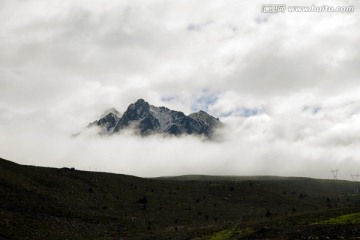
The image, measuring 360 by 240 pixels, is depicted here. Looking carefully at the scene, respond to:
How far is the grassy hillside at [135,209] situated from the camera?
62.4 metres

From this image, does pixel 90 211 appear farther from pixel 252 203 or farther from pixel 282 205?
pixel 282 205

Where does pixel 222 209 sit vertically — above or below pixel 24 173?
below

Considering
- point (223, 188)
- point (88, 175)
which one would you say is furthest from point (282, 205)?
point (88, 175)

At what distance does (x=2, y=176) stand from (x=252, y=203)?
63.1 m

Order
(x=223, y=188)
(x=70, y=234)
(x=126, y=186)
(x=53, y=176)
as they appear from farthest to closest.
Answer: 1. (x=223, y=188)
2. (x=126, y=186)
3. (x=53, y=176)
4. (x=70, y=234)

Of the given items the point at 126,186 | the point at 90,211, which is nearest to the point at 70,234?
the point at 90,211

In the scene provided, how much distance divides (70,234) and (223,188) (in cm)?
6767

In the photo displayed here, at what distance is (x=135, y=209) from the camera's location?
303ft

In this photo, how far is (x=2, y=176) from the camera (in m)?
82.1


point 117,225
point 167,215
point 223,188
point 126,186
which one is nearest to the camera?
point 117,225

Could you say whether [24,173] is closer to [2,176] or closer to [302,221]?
[2,176]

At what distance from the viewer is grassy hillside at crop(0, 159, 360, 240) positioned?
62409 mm

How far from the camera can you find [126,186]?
11000 centimetres

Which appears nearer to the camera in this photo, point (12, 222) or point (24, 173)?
point (12, 222)
